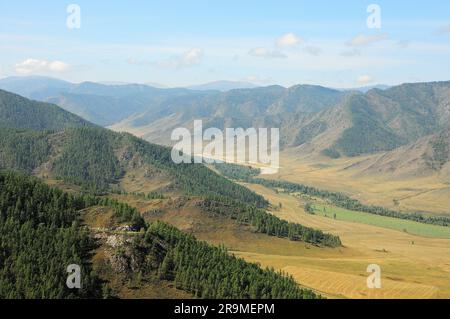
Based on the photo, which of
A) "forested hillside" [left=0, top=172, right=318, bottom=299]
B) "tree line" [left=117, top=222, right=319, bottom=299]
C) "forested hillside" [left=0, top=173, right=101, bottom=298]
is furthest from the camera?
"tree line" [left=117, top=222, right=319, bottom=299]

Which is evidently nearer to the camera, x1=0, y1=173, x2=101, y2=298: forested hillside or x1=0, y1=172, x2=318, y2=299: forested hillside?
x1=0, y1=173, x2=101, y2=298: forested hillside

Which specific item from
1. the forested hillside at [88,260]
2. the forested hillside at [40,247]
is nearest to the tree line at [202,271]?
the forested hillside at [88,260]

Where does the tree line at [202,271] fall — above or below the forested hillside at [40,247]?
below

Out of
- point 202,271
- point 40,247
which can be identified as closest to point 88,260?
point 40,247

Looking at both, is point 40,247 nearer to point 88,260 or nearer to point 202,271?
point 88,260

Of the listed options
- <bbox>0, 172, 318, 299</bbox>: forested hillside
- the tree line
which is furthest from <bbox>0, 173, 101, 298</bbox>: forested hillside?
the tree line

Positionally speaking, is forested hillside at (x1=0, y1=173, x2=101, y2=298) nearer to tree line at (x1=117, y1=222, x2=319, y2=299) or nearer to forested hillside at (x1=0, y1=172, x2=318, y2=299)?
forested hillside at (x1=0, y1=172, x2=318, y2=299)

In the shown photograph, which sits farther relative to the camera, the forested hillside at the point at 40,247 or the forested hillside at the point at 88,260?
the forested hillside at the point at 88,260

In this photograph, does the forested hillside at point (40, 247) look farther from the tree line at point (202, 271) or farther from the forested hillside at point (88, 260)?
the tree line at point (202, 271)
